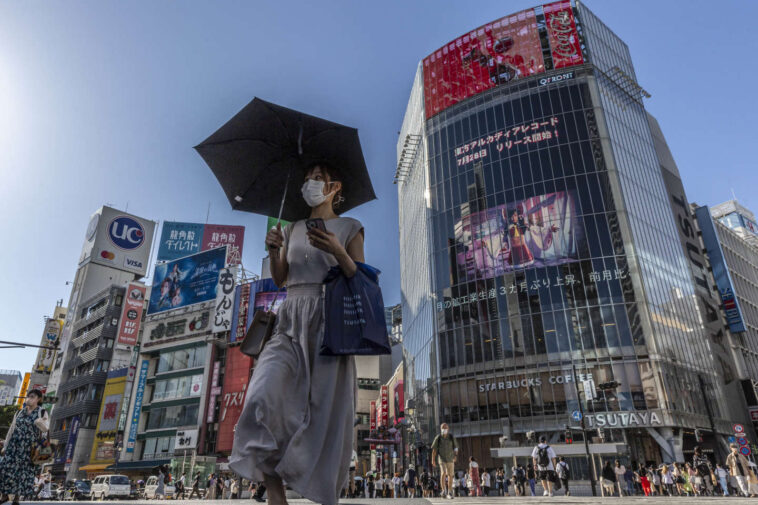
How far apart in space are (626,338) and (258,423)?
122 ft

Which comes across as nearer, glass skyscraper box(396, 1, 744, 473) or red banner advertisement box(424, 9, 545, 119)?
glass skyscraper box(396, 1, 744, 473)

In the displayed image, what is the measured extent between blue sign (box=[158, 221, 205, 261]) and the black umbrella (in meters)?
60.6

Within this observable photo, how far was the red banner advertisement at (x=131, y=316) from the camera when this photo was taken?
167 ft

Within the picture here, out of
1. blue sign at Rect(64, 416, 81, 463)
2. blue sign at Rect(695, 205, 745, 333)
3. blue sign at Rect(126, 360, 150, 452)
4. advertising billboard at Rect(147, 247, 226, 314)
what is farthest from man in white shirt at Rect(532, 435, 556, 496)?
blue sign at Rect(64, 416, 81, 463)

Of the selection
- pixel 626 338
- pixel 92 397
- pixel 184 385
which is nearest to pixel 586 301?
pixel 626 338

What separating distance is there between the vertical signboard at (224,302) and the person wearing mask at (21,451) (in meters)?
41.1

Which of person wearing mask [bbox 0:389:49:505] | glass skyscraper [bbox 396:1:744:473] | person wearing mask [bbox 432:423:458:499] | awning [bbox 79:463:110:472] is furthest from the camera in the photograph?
awning [bbox 79:463:110:472]

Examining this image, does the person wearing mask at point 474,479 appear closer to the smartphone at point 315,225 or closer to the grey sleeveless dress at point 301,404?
the grey sleeveless dress at point 301,404

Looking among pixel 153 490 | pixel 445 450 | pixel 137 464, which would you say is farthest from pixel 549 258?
pixel 137 464

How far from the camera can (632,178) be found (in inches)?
1623

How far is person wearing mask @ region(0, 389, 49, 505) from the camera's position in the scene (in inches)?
203

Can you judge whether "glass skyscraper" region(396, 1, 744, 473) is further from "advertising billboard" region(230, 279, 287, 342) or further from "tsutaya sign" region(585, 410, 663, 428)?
"advertising billboard" region(230, 279, 287, 342)

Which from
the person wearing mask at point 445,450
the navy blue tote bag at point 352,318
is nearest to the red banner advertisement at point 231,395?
the person wearing mask at point 445,450

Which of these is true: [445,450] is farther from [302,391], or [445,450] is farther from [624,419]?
[624,419]
